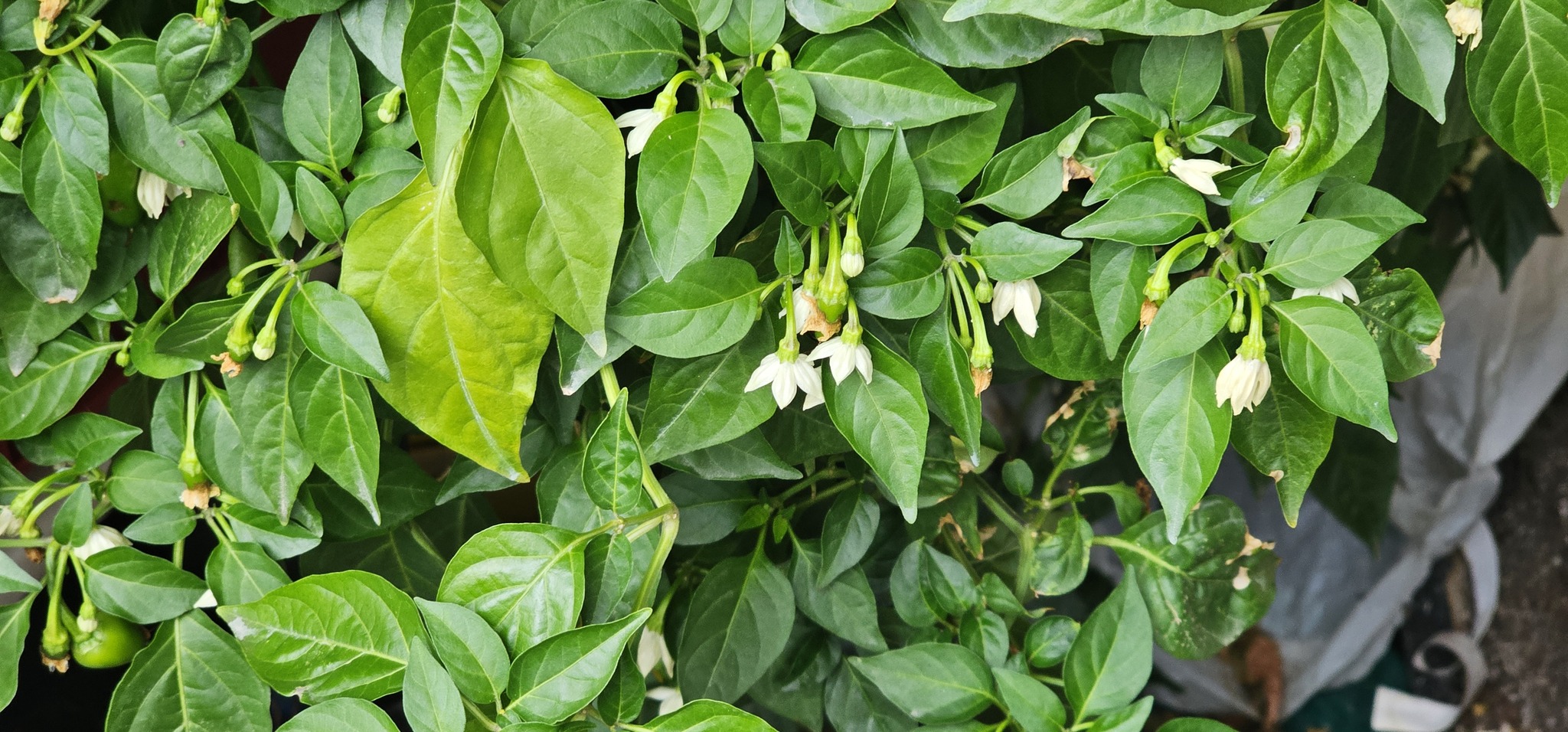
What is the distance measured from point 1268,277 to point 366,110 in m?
0.37

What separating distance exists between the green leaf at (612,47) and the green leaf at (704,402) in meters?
0.11

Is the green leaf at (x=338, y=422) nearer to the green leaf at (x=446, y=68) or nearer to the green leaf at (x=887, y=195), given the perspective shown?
the green leaf at (x=446, y=68)

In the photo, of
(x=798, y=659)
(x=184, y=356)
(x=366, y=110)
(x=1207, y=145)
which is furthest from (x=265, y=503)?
(x=1207, y=145)

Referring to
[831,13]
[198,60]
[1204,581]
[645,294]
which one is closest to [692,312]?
[645,294]

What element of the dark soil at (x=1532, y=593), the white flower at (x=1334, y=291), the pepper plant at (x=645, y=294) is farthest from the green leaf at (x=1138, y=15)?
the dark soil at (x=1532, y=593)

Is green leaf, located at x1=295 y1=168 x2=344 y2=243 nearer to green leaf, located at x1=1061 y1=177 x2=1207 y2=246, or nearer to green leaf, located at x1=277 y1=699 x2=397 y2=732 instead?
green leaf, located at x1=277 y1=699 x2=397 y2=732

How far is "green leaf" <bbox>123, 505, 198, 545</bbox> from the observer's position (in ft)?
1.53

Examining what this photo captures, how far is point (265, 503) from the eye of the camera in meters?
0.45

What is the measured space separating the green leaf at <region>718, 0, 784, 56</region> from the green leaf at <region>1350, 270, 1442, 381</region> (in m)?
0.26

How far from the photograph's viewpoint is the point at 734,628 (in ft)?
1.65

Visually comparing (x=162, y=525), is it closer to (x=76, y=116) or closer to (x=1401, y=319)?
(x=76, y=116)

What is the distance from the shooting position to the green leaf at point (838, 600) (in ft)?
1.69

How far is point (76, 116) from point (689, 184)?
10.5 inches

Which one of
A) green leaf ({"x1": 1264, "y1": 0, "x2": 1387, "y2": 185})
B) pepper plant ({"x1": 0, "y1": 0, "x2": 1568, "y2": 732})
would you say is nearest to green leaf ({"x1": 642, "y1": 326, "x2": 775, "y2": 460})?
pepper plant ({"x1": 0, "y1": 0, "x2": 1568, "y2": 732})
